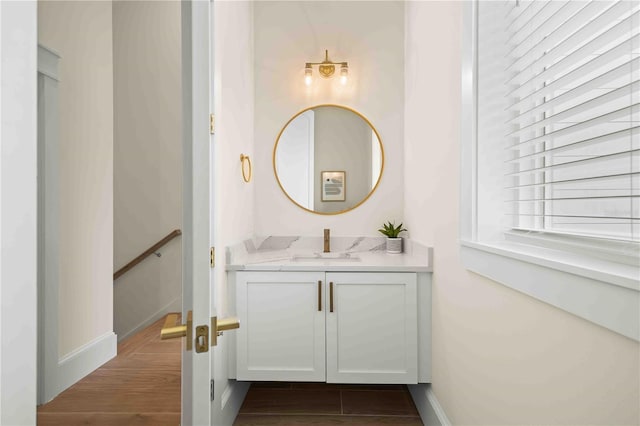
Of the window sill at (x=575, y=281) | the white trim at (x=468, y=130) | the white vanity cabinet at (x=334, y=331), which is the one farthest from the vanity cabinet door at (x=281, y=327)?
the window sill at (x=575, y=281)

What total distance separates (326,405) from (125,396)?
1.12m

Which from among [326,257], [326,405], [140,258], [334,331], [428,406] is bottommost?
[326,405]

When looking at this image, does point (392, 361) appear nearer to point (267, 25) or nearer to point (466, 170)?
point (466, 170)

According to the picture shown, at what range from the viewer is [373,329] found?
6.30 ft

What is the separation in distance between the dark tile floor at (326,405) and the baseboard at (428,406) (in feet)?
0.19

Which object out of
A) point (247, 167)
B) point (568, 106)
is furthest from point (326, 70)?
point (568, 106)

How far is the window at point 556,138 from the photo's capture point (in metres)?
0.75

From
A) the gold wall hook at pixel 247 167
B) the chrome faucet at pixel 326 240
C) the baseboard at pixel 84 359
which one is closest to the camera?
the baseboard at pixel 84 359

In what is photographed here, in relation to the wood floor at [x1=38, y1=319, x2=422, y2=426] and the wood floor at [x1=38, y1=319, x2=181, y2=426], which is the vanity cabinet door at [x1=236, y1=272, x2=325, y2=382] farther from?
the wood floor at [x1=38, y1=319, x2=181, y2=426]

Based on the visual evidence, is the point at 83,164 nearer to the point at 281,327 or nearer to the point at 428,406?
the point at 281,327

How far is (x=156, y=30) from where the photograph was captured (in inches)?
140

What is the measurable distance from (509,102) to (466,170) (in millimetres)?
272

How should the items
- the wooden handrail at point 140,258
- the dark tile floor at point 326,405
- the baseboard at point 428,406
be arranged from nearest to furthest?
the baseboard at point 428,406, the dark tile floor at point 326,405, the wooden handrail at point 140,258

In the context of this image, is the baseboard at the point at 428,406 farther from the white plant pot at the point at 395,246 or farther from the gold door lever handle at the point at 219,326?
the gold door lever handle at the point at 219,326
